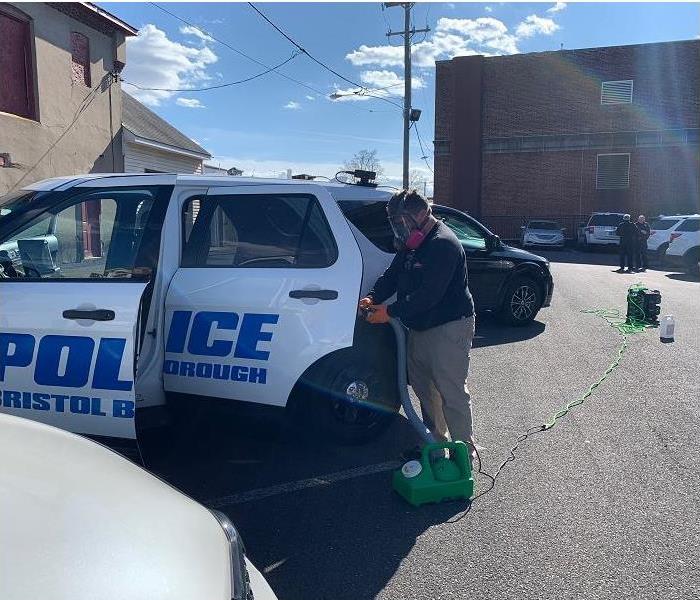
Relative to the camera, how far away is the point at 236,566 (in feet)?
5.65

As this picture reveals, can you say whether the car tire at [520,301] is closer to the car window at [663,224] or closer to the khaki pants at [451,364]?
the khaki pants at [451,364]

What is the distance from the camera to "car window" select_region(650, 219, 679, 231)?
18844 mm

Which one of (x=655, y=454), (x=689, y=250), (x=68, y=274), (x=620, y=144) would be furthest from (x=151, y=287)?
(x=620, y=144)

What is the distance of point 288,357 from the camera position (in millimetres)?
3844

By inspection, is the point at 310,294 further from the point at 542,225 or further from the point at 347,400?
the point at 542,225

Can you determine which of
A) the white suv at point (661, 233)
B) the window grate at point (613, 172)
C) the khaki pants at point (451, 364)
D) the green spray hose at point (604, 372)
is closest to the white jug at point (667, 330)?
the green spray hose at point (604, 372)

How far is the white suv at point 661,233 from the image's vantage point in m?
18.6

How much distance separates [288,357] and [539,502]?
1752 mm

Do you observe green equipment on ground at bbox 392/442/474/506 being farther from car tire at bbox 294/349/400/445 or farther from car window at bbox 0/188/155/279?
car window at bbox 0/188/155/279

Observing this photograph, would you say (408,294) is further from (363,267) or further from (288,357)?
(288,357)

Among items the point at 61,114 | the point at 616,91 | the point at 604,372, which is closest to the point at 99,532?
the point at 604,372

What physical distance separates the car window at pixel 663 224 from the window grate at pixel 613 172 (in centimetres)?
1152

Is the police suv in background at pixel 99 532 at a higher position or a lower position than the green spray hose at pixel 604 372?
higher

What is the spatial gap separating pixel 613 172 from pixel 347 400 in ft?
99.0
